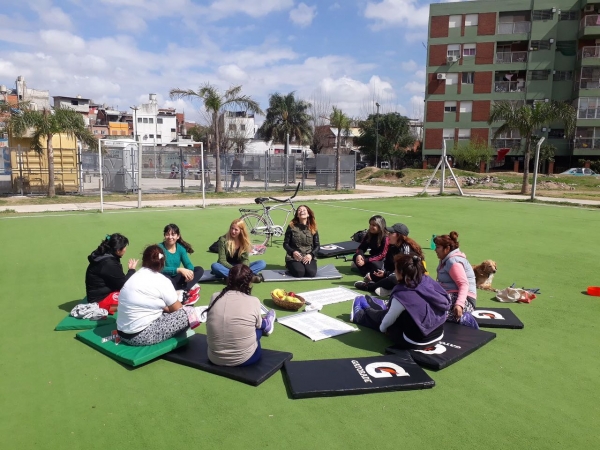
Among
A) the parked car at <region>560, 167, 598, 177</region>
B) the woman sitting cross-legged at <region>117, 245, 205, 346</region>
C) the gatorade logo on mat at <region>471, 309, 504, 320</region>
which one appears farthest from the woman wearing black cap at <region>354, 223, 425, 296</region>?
the parked car at <region>560, 167, 598, 177</region>

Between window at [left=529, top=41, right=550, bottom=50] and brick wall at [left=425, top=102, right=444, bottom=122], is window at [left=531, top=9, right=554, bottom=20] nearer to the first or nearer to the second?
window at [left=529, top=41, right=550, bottom=50]

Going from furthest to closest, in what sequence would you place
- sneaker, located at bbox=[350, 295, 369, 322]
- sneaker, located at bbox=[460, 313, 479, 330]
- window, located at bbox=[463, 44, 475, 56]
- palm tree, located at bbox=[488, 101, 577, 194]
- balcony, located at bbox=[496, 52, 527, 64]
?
window, located at bbox=[463, 44, 475, 56], balcony, located at bbox=[496, 52, 527, 64], palm tree, located at bbox=[488, 101, 577, 194], sneaker, located at bbox=[350, 295, 369, 322], sneaker, located at bbox=[460, 313, 479, 330]

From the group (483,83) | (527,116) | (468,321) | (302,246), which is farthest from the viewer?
(483,83)

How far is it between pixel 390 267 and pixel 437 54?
46453 millimetres

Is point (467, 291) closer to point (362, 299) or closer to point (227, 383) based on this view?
point (362, 299)

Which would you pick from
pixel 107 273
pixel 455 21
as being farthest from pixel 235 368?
pixel 455 21

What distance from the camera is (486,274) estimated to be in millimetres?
7340

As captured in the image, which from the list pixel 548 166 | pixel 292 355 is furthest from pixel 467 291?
pixel 548 166

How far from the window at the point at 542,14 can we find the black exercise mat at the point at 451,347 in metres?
49.1

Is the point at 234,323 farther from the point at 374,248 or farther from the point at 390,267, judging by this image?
the point at 374,248

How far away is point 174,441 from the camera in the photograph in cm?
340

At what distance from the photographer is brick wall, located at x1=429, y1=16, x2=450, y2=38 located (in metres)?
47.5

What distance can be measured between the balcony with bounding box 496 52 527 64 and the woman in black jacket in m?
48.8

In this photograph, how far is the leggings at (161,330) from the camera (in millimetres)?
4703
